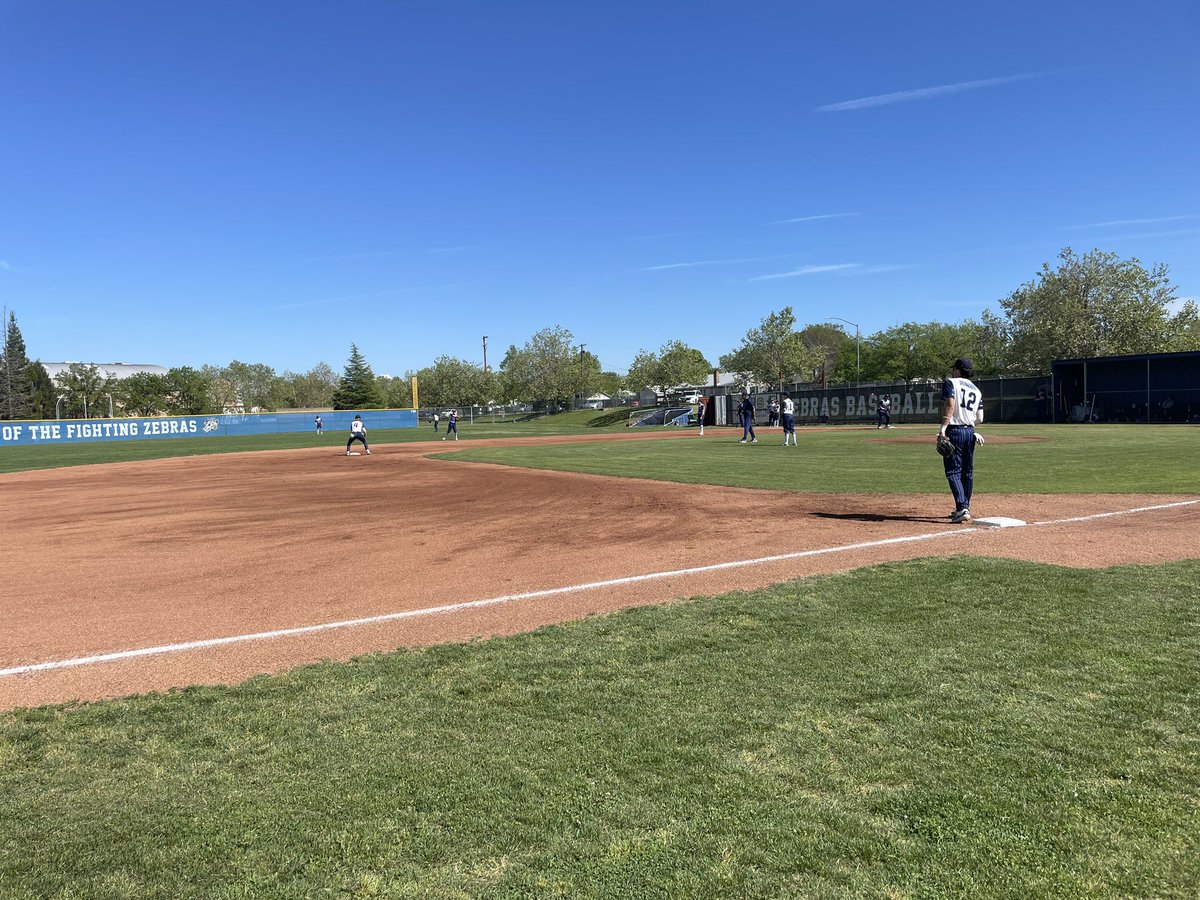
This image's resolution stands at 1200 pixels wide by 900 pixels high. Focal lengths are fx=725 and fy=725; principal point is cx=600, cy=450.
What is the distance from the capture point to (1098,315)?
54562 mm

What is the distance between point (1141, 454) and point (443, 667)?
20.6 m

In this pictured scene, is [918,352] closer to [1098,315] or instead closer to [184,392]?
[1098,315]

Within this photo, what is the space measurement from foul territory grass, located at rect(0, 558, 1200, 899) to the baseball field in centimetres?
2

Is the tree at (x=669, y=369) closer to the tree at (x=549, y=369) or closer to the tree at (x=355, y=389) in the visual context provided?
the tree at (x=549, y=369)

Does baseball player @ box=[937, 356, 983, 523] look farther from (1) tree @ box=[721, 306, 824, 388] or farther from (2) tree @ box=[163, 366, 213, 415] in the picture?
(2) tree @ box=[163, 366, 213, 415]

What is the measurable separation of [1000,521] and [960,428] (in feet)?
4.21

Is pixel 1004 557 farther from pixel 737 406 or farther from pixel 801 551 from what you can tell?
pixel 737 406

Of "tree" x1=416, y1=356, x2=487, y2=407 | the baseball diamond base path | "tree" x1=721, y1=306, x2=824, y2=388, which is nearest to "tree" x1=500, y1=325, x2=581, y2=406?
"tree" x1=416, y1=356, x2=487, y2=407

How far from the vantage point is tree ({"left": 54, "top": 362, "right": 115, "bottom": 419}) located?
9819cm

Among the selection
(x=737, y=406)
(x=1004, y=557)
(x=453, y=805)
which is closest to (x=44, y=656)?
(x=453, y=805)

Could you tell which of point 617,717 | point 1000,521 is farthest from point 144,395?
point 617,717

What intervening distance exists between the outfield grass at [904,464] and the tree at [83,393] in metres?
95.3

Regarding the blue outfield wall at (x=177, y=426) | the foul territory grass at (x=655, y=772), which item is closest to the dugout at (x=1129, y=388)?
the blue outfield wall at (x=177, y=426)

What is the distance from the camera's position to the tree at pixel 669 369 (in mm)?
91500
